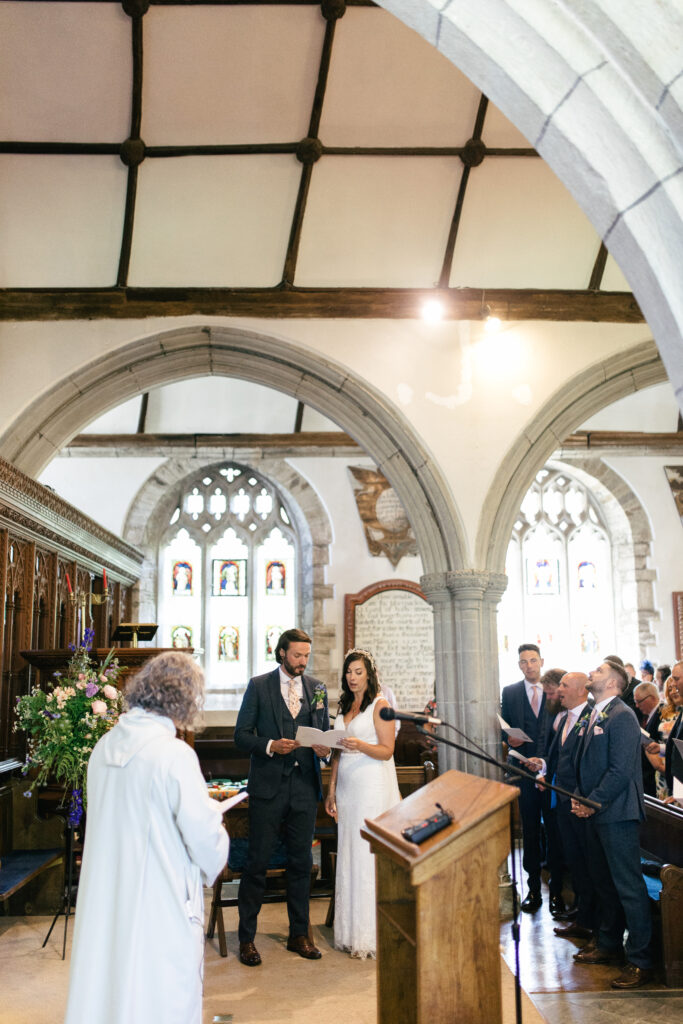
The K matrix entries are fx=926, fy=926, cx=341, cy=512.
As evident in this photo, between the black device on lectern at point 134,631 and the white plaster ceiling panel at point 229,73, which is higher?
the white plaster ceiling panel at point 229,73

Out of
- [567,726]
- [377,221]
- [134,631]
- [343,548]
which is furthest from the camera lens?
[343,548]

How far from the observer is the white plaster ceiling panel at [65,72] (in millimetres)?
5574

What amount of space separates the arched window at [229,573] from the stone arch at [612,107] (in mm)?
9670

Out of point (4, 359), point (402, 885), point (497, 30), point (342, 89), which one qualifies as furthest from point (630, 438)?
point (497, 30)

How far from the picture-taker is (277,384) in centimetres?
727

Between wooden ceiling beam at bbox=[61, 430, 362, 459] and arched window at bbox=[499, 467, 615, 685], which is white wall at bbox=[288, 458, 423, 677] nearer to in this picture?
wooden ceiling beam at bbox=[61, 430, 362, 459]

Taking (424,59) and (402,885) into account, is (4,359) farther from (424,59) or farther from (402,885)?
(402,885)

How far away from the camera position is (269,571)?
37.8ft

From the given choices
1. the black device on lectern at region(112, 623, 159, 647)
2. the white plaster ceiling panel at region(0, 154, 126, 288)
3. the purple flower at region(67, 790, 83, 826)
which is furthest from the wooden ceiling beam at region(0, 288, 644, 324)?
the purple flower at region(67, 790, 83, 826)

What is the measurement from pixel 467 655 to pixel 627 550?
542cm

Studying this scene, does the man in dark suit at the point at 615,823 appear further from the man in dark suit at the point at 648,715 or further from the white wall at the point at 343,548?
the white wall at the point at 343,548

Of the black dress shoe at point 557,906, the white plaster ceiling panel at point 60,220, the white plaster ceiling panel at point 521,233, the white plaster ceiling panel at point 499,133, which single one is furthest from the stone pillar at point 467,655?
the white plaster ceiling panel at point 60,220

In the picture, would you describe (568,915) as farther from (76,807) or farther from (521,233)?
(521,233)


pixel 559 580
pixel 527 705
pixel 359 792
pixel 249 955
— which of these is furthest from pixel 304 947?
pixel 559 580
